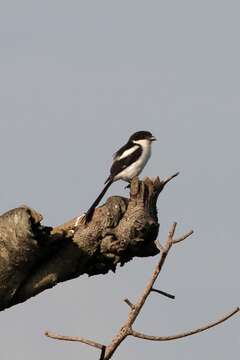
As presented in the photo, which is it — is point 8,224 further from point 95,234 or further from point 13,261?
point 95,234

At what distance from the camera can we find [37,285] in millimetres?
8625

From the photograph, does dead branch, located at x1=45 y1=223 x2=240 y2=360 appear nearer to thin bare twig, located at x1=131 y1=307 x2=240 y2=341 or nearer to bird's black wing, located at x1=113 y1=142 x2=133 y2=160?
thin bare twig, located at x1=131 y1=307 x2=240 y2=341

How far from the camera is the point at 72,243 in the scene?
29.2 ft

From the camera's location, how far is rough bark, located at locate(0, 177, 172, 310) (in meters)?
8.09

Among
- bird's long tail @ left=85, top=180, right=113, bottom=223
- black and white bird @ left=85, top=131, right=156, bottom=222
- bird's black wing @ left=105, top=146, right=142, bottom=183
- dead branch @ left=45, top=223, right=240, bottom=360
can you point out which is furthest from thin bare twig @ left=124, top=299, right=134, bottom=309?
bird's black wing @ left=105, top=146, right=142, bottom=183

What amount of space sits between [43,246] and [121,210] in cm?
114

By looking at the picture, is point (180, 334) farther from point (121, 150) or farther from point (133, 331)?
point (121, 150)

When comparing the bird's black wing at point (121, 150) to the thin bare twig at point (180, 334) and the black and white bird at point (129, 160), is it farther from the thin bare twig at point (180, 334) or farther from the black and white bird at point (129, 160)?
the thin bare twig at point (180, 334)

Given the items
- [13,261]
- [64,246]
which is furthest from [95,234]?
[13,261]

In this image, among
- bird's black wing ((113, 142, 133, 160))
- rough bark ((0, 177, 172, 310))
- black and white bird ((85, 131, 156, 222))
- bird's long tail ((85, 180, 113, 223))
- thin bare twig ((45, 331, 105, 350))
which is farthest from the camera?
bird's black wing ((113, 142, 133, 160))

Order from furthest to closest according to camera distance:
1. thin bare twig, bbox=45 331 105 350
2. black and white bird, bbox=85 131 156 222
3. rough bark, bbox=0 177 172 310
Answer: black and white bird, bbox=85 131 156 222, rough bark, bbox=0 177 172 310, thin bare twig, bbox=45 331 105 350

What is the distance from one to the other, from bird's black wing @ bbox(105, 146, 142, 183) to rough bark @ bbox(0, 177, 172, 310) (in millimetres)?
6941

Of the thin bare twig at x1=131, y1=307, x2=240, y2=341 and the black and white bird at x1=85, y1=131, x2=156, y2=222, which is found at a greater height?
the black and white bird at x1=85, y1=131, x2=156, y2=222

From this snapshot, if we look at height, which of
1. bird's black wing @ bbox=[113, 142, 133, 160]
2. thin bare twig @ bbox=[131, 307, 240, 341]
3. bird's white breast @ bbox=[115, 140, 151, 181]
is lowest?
thin bare twig @ bbox=[131, 307, 240, 341]
